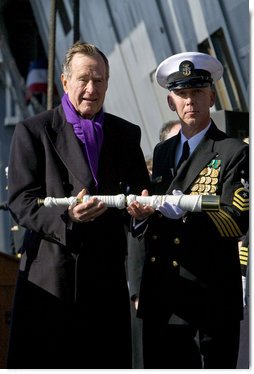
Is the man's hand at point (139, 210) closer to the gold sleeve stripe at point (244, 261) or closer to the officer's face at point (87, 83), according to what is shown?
the officer's face at point (87, 83)

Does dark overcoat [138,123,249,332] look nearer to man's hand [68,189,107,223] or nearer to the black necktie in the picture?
the black necktie

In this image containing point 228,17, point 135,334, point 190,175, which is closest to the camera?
point 190,175

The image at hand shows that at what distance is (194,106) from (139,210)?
2.50 ft

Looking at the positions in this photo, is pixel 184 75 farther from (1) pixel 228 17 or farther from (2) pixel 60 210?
(1) pixel 228 17

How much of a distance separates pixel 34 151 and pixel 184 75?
2.91ft

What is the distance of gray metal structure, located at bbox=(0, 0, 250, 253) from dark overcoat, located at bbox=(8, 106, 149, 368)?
29.1 ft

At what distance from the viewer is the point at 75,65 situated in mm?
6023

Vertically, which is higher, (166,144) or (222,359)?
(166,144)

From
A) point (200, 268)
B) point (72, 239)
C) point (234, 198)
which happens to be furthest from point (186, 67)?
point (72, 239)

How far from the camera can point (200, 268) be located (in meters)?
6.10

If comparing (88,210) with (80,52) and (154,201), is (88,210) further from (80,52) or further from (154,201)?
(80,52)

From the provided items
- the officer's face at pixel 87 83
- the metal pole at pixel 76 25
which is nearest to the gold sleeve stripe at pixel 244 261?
the officer's face at pixel 87 83

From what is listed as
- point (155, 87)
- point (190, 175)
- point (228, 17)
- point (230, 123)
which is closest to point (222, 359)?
point (190, 175)

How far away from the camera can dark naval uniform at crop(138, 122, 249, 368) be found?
19.9 feet
